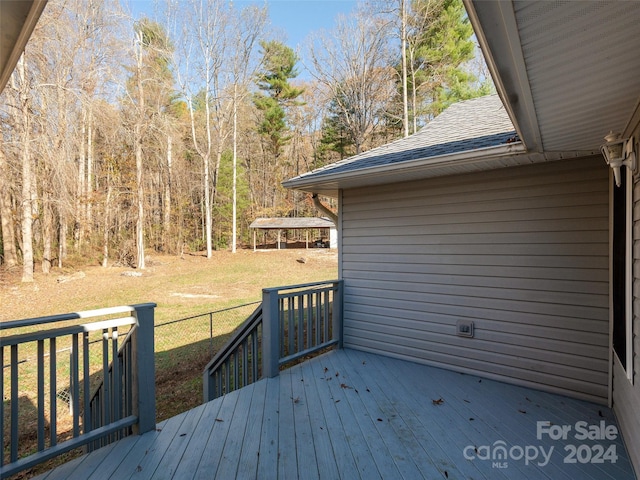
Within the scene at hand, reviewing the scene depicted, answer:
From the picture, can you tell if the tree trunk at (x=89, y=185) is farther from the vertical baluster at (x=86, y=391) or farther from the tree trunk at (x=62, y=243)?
the vertical baluster at (x=86, y=391)

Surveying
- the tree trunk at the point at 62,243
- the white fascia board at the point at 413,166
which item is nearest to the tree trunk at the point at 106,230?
the tree trunk at the point at 62,243

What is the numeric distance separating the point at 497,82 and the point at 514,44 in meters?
0.34

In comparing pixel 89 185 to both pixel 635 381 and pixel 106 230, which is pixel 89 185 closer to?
pixel 106 230

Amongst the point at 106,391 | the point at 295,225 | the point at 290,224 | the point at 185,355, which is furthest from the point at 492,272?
the point at 290,224

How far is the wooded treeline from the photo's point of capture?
10.5 m

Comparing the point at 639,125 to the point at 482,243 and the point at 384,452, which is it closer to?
the point at 482,243

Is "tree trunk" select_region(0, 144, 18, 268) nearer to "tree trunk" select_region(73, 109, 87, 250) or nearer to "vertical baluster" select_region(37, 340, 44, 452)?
"tree trunk" select_region(73, 109, 87, 250)

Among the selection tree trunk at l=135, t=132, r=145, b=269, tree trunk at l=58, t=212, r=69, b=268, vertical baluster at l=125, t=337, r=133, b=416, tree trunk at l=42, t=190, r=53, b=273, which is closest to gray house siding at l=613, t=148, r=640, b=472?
vertical baluster at l=125, t=337, r=133, b=416

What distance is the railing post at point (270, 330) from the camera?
3.40 meters

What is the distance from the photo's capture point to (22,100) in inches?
389

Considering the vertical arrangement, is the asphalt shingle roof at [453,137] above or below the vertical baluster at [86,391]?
above

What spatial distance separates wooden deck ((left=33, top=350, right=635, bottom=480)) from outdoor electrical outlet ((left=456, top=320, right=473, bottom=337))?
0.51 meters

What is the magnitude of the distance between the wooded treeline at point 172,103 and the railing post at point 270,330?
386 inches

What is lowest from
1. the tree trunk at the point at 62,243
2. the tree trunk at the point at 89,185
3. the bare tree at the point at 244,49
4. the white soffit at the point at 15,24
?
the tree trunk at the point at 62,243
